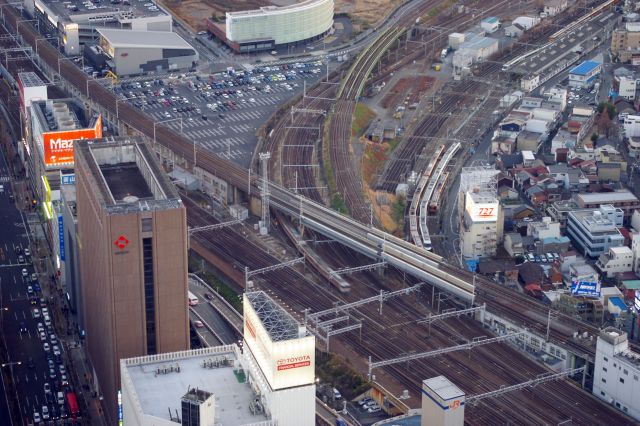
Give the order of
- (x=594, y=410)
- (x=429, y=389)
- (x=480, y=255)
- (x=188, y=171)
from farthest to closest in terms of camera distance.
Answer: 1. (x=188, y=171)
2. (x=480, y=255)
3. (x=594, y=410)
4. (x=429, y=389)

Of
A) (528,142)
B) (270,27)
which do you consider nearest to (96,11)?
(270,27)

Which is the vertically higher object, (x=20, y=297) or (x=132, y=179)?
(x=132, y=179)

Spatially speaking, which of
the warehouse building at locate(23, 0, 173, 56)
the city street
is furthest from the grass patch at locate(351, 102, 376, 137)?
the city street

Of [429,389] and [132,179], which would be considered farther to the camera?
[132,179]

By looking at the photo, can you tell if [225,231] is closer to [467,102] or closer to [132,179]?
[132,179]

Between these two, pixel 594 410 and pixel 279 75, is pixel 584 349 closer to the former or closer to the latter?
pixel 594 410

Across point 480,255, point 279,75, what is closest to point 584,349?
point 480,255

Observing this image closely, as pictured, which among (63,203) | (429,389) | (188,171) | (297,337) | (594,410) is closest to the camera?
(297,337)
